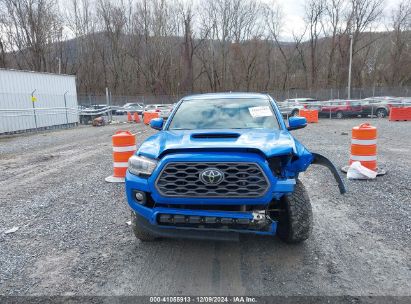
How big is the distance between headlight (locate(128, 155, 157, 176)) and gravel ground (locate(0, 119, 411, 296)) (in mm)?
1003

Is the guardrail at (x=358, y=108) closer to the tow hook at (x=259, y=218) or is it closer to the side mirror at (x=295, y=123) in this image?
the side mirror at (x=295, y=123)

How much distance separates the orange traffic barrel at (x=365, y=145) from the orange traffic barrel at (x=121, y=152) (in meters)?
4.69

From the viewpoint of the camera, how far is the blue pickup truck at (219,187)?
319cm

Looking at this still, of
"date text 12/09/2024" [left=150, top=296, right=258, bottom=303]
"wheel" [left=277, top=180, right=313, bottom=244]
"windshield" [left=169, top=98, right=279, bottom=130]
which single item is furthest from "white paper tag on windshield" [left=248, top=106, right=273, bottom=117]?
"date text 12/09/2024" [left=150, top=296, right=258, bottom=303]

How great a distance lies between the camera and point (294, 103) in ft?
96.3

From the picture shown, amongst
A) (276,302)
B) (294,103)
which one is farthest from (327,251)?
(294,103)

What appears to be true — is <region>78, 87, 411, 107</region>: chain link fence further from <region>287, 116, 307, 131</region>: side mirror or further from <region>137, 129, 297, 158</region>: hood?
<region>137, 129, 297, 158</region>: hood

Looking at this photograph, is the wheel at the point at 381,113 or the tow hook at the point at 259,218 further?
the wheel at the point at 381,113

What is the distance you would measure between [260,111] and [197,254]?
2138mm

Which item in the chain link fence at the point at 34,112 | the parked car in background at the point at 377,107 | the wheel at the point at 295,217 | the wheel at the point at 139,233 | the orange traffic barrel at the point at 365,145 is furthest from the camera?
the parked car in background at the point at 377,107

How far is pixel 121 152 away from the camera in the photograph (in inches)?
274

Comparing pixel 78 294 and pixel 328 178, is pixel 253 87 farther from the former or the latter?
pixel 78 294

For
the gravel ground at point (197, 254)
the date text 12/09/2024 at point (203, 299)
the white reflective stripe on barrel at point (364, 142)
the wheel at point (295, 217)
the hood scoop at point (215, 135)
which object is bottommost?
the gravel ground at point (197, 254)

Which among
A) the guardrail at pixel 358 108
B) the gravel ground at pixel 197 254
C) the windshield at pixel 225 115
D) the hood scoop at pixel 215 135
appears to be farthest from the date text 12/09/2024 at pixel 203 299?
the guardrail at pixel 358 108
